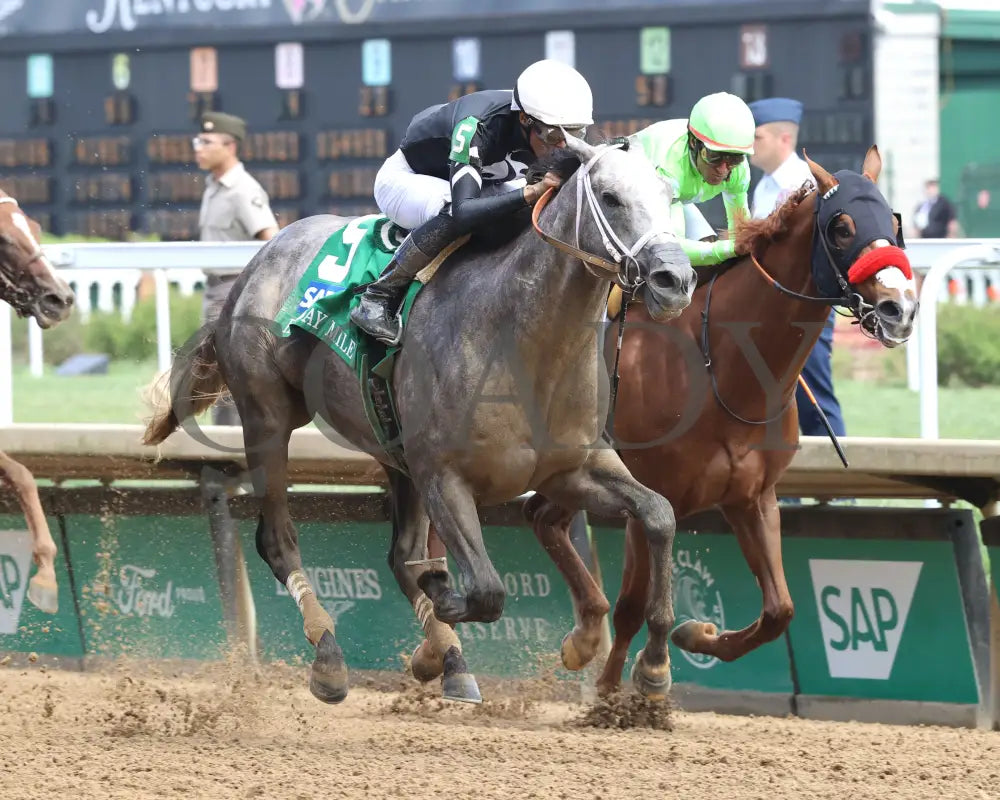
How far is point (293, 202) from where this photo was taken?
11.6 m

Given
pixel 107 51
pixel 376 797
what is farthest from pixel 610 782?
pixel 107 51

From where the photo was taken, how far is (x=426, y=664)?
206 inches

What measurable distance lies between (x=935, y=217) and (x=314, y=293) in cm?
1006

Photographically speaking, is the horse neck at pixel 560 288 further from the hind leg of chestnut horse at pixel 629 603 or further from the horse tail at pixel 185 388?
the horse tail at pixel 185 388

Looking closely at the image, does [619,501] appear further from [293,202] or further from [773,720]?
[293,202]

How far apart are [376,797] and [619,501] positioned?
107 cm

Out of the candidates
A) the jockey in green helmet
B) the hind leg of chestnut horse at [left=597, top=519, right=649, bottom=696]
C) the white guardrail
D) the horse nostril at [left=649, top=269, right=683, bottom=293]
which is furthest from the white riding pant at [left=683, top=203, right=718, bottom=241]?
the horse nostril at [left=649, top=269, right=683, bottom=293]

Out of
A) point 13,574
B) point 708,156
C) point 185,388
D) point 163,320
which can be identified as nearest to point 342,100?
point 163,320

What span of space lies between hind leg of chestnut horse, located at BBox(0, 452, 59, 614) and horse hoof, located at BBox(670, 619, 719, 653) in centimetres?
206

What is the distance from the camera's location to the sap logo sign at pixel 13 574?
6734 millimetres

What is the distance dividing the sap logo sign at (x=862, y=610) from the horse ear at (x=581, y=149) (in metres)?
2.03

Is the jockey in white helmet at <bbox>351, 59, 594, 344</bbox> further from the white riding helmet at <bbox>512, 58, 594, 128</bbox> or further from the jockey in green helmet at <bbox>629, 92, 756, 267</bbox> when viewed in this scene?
the jockey in green helmet at <bbox>629, 92, 756, 267</bbox>

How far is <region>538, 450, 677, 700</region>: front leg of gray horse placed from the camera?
4609mm

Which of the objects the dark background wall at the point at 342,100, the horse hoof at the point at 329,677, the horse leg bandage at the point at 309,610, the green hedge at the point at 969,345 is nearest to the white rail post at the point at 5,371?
the horse leg bandage at the point at 309,610
